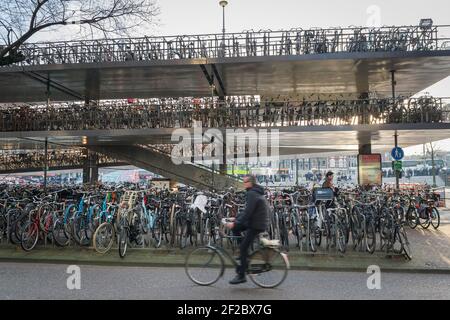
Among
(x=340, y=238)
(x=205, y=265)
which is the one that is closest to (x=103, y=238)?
(x=205, y=265)

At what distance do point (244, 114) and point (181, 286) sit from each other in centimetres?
1065

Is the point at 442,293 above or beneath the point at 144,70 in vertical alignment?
beneath

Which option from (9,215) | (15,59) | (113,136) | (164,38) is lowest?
(9,215)

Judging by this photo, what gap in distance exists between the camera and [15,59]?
43.1 feet

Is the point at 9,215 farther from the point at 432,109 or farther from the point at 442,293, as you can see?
the point at 432,109

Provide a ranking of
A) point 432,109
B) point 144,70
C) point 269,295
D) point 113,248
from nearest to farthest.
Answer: point 269,295
point 113,248
point 432,109
point 144,70

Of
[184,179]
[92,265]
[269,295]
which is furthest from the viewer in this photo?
[184,179]

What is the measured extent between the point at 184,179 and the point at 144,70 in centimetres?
619

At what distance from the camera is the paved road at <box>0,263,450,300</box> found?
18.3 feet

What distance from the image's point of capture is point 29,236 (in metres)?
8.62

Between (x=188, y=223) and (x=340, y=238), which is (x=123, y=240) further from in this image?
(x=340, y=238)

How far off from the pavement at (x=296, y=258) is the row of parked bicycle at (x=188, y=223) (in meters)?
0.22

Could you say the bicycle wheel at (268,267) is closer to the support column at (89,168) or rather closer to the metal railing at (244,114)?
the metal railing at (244,114)
